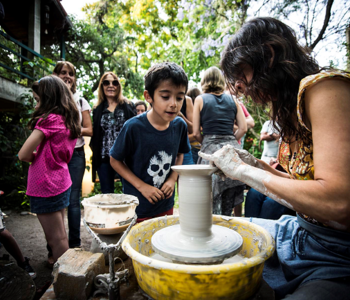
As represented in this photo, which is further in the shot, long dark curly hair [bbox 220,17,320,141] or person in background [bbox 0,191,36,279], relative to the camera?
person in background [bbox 0,191,36,279]

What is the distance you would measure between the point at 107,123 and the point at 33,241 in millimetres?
2087

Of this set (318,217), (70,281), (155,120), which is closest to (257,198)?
(155,120)

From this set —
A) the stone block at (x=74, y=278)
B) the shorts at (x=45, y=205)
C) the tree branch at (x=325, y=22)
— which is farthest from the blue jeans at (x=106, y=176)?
the tree branch at (x=325, y=22)

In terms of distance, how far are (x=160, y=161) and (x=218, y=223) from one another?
79 centimetres

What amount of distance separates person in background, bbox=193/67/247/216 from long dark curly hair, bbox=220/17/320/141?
56.6 inches

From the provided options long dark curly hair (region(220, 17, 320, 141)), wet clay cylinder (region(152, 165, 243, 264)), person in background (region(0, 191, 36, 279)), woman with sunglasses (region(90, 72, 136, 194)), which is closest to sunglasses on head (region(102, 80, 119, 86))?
woman with sunglasses (region(90, 72, 136, 194))

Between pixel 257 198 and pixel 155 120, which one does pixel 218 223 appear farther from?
pixel 257 198

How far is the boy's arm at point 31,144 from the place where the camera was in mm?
1930

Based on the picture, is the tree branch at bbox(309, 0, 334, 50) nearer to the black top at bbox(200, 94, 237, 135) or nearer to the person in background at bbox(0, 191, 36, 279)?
the black top at bbox(200, 94, 237, 135)

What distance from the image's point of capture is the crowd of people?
0.85 meters

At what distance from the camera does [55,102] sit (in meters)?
2.16

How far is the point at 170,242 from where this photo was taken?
3.34 ft

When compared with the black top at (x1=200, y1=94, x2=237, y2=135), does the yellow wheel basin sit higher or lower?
lower

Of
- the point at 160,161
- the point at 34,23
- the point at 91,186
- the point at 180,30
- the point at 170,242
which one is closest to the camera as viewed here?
the point at 170,242
